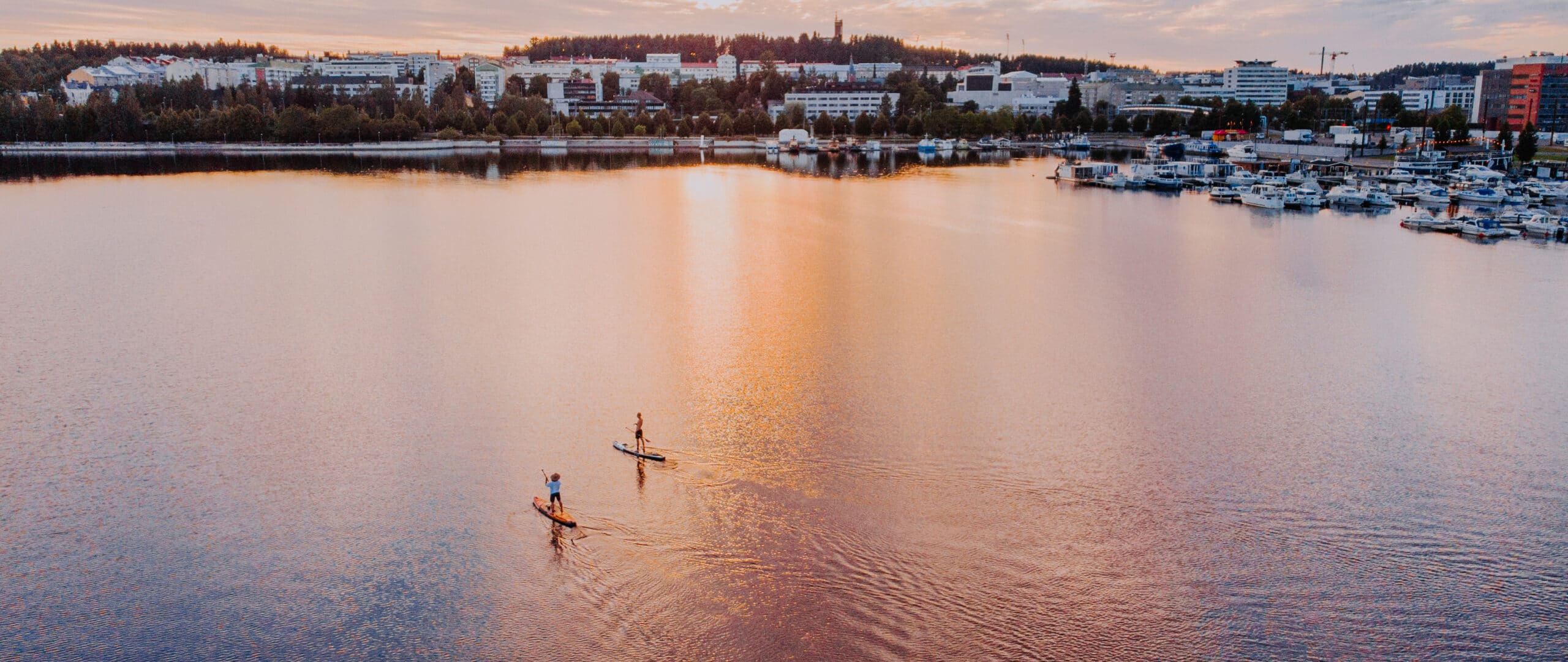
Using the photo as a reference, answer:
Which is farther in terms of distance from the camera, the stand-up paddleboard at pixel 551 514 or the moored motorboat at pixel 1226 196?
the moored motorboat at pixel 1226 196

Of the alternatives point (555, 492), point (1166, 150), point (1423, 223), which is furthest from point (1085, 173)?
point (555, 492)

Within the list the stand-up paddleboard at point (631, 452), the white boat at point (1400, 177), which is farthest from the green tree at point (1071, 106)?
the stand-up paddleboard at point (631, 452)

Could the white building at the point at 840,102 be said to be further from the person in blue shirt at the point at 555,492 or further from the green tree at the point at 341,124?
the person in blue shirt at the point at 555,492

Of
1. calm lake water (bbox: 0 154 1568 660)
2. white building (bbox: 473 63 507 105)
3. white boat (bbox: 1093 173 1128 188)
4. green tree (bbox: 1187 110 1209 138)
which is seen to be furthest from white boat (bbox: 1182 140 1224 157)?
white building (bbox: 473 63 507 105)

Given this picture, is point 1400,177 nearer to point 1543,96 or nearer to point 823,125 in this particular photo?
point 1543,96

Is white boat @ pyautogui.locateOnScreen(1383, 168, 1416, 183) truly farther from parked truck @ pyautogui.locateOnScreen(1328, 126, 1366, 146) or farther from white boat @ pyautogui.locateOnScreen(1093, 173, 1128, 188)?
parked truck @ pyautogui.locateOnScreen(1328, 126, 1366, 146)

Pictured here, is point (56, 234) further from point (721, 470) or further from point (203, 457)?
point (721, 470)
